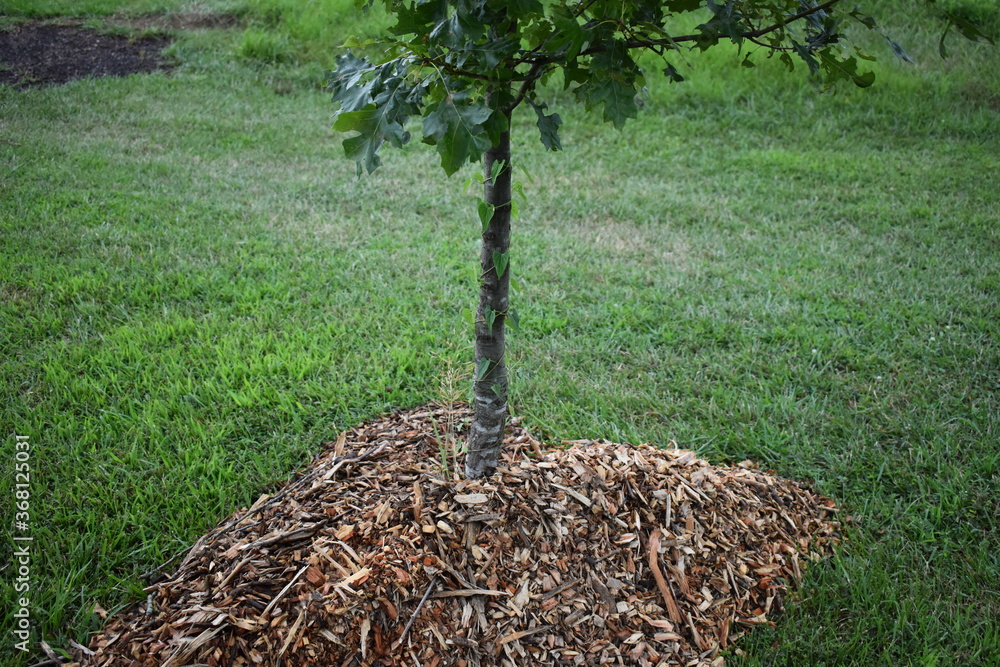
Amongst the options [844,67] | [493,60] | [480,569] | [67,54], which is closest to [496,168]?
[493,60]

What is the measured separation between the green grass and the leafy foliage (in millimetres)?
1170

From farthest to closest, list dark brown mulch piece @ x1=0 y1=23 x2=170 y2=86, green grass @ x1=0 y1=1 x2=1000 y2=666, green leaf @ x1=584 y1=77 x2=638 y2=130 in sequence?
A: dark brown mulch piece @ x1=0 y1=23 x2=170 y2=86 < green grass @ x1=0 y1=1 x2=1000 y2=666 < green leaf @ x1=584 y1=77 x2=638 y2=130

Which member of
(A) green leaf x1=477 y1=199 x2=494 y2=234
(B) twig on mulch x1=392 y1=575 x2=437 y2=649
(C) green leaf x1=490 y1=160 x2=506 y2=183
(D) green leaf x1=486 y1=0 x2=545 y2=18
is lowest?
(B) twig on mulch x1=392 y1=575 x2=437 y2=649

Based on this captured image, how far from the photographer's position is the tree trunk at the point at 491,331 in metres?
2.26

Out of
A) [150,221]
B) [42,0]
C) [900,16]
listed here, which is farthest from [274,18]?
[900,16]

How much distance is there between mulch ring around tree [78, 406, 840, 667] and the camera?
7.27 ft

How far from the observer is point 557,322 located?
449 cm

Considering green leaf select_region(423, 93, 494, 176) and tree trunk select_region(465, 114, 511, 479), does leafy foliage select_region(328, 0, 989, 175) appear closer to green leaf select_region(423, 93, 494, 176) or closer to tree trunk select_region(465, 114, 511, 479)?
green leaf select_region(423, 93, 494, 176)

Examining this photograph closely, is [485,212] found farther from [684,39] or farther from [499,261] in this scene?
[684,39]

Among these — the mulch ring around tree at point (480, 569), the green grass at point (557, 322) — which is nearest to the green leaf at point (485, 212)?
the green grass at point (557, 322)

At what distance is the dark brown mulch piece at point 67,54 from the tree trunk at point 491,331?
31.2 feet

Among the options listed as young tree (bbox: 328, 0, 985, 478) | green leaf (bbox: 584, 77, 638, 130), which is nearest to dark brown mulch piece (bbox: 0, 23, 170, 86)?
young tree (bbox: 328, 0, 985, 478)

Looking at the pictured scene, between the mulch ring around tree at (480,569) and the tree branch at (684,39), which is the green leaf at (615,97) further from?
the mulch ring around tree at (480,569)

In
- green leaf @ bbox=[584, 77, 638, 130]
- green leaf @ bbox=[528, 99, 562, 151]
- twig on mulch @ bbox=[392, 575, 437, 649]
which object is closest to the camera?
green leaf @ bbox=[584, 77, 638, 130]
